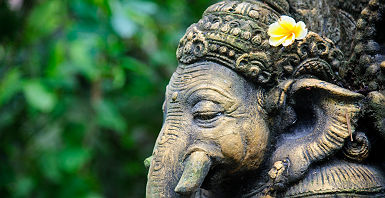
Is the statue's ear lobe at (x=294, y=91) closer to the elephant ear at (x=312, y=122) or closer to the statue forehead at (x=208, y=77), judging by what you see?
the elephant ear at (x=312, y=122)

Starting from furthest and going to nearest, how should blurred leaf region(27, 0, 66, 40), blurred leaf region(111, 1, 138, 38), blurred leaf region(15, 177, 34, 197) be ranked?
blurred leaf region(15, 177, 34, 197)
blurred leaf region(27, 0, 66, 40)
blurred leaf region(111, 1, 138, 38)


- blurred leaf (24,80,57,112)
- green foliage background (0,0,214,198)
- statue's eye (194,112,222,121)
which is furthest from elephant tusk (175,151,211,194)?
blurred leaf (24,80,57,112)

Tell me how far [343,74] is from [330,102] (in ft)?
0.50

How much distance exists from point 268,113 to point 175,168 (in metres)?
0.35

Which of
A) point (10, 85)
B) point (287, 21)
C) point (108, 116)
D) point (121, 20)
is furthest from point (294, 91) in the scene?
point (10, 85)

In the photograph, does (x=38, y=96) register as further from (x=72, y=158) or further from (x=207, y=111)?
(x=207, y=111)

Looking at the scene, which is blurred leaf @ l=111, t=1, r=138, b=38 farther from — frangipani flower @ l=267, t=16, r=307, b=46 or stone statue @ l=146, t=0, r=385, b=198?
frangipani flower @ l=267, t=16, r=307, b=46

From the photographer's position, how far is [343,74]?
2010mm

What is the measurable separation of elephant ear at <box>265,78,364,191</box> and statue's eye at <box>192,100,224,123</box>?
170 millimetres

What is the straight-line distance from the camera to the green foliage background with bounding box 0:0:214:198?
3350mm

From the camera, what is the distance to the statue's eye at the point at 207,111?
6.05ft

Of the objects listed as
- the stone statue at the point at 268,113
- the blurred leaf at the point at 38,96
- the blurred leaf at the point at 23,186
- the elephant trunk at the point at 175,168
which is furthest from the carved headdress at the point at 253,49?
the blurred leaf at the point at 23,186

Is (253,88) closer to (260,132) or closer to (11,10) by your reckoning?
(260,132)

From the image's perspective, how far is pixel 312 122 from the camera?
196 centimetres
